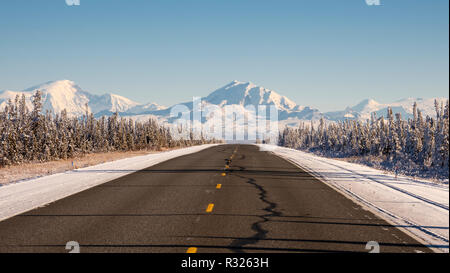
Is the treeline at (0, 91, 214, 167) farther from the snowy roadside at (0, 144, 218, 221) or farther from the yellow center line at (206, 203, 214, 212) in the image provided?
the yellow center line at (206, 203, 214, 212)

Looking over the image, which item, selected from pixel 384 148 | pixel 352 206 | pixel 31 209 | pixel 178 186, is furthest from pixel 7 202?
pixel 384 148

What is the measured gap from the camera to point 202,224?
7973 millimetres

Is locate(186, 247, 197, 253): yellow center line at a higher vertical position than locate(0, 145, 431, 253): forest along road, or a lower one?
higher

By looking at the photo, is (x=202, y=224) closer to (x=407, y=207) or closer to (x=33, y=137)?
(x=407, y=207)

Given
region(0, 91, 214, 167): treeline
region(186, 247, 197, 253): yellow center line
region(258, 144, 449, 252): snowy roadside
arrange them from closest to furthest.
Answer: region(186, 247, 197, 253): yellow center line → region(258, 144, 449, 252): snowy roadside → region(0, 91, 214, 167): treeline

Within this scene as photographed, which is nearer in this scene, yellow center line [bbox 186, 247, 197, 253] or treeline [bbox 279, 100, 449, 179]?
yellow center line [bbox 186, 247, 197, 253]

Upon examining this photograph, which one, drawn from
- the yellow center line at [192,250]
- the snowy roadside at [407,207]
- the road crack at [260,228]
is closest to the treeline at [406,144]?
the snowy roadside at [407,207]

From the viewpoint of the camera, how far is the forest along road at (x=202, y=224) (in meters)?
6.45

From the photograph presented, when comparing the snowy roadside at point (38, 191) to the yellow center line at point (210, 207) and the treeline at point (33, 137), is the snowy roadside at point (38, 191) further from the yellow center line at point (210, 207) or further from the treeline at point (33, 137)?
the treeline at point (33, 137)

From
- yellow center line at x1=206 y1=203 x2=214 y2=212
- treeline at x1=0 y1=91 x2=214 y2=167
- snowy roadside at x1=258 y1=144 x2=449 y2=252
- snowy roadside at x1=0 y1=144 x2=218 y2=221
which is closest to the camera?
snowy roadside at x1=258 y1=144 x2=449 y2=252

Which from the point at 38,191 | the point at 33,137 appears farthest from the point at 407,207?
the point at 33,137

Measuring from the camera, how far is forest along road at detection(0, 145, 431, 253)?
6445 millimetres

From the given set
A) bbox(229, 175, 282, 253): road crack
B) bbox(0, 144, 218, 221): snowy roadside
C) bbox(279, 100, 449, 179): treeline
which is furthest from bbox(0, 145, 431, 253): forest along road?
bbox(279, 100, 449, 179): treeline

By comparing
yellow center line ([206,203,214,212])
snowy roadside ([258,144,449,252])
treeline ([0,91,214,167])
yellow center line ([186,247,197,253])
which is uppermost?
treeline ([0,91,214,167])
